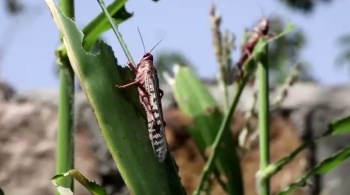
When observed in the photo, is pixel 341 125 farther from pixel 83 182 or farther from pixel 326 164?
pixel 83 182

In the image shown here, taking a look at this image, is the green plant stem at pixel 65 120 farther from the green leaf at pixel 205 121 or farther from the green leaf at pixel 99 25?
the green leaf at pixel 205 121

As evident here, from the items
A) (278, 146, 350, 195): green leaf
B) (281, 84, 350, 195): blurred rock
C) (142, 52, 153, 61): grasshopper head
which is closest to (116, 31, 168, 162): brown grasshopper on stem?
(142, 52, 153, 61): grasshopper head

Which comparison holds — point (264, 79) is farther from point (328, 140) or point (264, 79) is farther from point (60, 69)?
point (328, 140)

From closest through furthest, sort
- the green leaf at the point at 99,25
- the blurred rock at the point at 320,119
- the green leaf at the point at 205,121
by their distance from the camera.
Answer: the green leaf at the point at 99,25
the green leaf at the point at 205,121
the blurred rock at the point at 320,119

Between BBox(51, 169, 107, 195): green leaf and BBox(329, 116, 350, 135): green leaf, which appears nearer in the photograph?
BBox(51, 169, 107, 195): green leaf

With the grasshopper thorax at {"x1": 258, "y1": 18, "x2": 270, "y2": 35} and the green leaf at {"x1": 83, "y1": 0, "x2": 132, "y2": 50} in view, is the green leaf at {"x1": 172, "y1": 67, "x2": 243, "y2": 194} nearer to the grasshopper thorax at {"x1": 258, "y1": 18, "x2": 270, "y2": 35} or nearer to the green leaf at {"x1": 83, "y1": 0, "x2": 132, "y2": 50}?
the grasshopper thorax at {"x1": 258, "y1": 18, "x2": 270, "y2": 35}

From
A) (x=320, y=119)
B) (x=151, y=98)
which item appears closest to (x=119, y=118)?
(x=151, y=98)

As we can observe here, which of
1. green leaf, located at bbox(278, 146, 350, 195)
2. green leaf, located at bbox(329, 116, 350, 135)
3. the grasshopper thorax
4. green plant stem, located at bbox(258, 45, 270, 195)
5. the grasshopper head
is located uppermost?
the grasshopper head

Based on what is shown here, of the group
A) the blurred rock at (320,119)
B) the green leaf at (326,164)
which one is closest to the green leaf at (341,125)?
the green leaf at (326,164)
